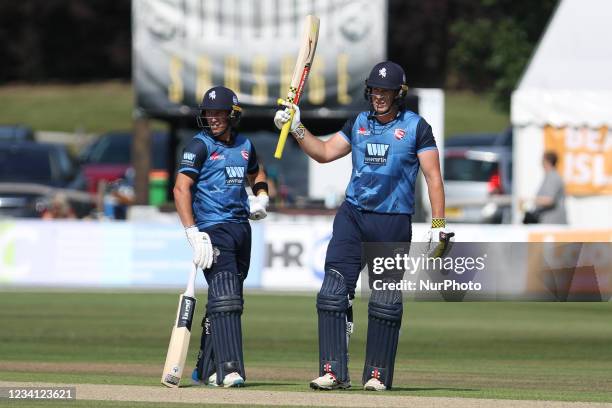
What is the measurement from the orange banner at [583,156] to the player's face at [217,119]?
1318 centimetres

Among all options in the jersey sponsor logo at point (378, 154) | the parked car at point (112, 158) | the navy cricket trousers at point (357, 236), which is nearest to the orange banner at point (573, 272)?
the navy cricket trousers at point (357, 236)

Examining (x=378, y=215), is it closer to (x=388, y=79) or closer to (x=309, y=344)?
(x=388, y=79)

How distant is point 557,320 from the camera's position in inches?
695

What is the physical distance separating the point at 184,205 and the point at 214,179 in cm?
26

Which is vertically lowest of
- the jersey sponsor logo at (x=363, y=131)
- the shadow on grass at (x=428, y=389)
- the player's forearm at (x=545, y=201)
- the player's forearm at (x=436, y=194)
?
the shadow on grass at (x=428, y=389)

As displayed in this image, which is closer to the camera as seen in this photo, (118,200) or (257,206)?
(257,206)

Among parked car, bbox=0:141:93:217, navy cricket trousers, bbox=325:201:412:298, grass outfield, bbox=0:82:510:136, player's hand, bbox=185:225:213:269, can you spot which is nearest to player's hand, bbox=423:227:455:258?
navy cricket trousers, bbox=325:201:412:298

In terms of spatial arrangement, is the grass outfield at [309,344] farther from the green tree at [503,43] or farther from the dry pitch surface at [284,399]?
the green tree at [503,43]

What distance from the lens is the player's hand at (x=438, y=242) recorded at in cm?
977

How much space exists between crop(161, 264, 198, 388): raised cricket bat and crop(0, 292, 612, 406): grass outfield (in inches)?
15.2

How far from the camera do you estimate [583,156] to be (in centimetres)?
2320

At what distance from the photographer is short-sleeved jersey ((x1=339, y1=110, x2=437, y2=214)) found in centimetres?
977

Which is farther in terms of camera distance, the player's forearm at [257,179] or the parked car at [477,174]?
the parked car at [477,174]

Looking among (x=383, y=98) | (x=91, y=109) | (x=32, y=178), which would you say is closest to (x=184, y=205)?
(x=383, y=98)
